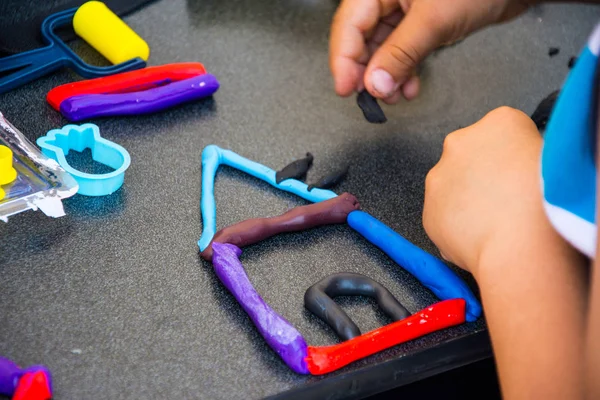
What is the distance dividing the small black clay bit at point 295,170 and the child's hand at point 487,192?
111 millimetres

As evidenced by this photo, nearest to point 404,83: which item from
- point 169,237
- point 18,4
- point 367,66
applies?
point 367,66

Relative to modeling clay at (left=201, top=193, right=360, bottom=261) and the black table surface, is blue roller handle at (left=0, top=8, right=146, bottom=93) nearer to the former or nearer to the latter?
the black table surface

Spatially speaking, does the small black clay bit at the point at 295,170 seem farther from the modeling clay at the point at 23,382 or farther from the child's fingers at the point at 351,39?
the modeling clay at the point at 23,382

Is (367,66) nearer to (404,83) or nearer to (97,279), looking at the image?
(404,83)

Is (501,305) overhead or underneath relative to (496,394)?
overhead

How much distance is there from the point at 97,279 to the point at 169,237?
0.07 metres

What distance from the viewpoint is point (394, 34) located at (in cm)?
62

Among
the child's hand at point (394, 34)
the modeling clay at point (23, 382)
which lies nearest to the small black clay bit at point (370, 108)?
the child's hand at point (394, 34)

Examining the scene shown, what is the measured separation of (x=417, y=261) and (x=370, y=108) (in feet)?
0.54

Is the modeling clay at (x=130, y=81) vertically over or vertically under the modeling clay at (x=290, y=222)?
over

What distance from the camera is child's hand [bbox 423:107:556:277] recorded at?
1.54ft

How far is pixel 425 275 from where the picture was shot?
1.76 feet

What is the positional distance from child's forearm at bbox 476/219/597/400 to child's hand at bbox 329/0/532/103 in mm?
221

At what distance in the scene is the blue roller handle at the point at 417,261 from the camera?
526 mm
